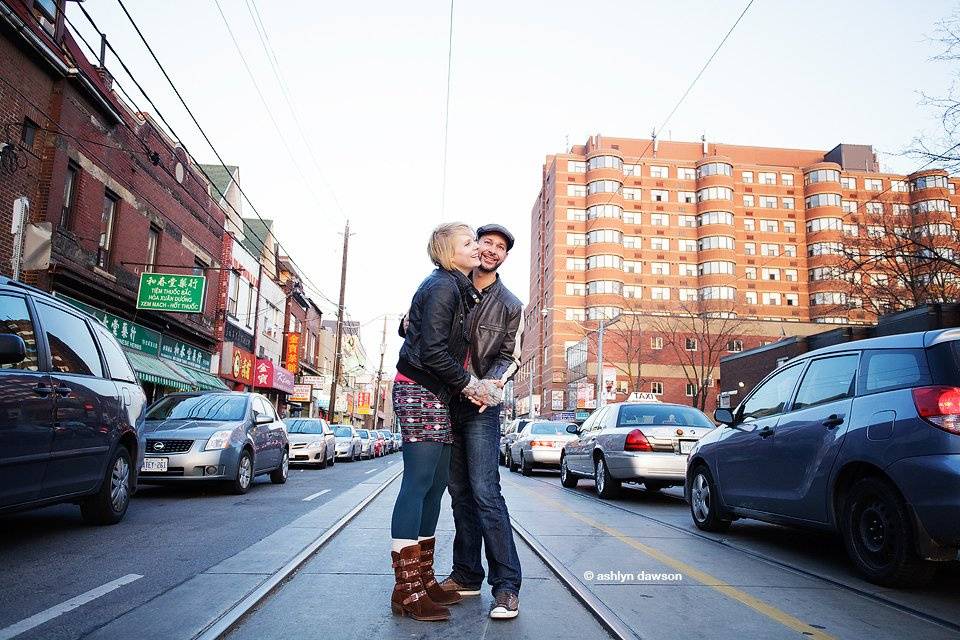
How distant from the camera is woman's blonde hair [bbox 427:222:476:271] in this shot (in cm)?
391

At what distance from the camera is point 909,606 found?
13.6ft

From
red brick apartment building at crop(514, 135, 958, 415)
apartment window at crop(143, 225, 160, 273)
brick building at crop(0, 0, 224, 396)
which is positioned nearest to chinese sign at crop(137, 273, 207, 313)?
brick building at crop(0, 0, 224, 396)

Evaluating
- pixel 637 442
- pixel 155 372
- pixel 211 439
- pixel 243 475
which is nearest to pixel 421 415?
pixel 637 442

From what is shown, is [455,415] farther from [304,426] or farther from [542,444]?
[304,426]

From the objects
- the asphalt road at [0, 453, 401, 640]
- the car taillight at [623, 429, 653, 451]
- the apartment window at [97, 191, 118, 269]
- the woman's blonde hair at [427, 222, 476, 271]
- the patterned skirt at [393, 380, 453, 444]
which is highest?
the apartment window at [97, 191, 118, 269]

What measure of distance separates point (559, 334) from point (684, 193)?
70.3ft

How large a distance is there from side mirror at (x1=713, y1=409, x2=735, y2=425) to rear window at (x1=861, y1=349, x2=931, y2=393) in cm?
188

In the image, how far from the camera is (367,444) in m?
30.3

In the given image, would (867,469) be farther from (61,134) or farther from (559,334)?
(559,334)

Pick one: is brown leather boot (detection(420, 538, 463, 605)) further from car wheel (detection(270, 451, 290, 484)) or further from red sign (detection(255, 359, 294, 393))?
red sign (detection(255, 359, 294, 393))

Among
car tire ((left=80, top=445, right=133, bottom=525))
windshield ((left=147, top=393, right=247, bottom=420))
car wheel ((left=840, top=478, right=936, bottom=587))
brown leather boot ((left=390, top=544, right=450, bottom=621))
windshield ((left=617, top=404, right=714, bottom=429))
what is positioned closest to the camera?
brown leather boot ((left=390, top=544, right=450, bottom=621))

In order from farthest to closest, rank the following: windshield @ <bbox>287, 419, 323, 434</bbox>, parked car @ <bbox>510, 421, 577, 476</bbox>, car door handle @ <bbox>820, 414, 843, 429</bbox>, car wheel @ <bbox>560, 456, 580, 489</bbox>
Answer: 1. windshield @ <bbox>287, 419, 323, 434</bbox>
2. parked car @ <bbox>510, 421, 577, 476</bbox>
3. car wheel @ <bbox>560, 456, 580, 489</bbox>
4. car door handle @ <bbox>820, 414, 843, 429</bbox>

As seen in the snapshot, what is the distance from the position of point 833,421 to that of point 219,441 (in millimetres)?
7971

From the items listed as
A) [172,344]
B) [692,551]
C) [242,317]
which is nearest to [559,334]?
[242,317]
